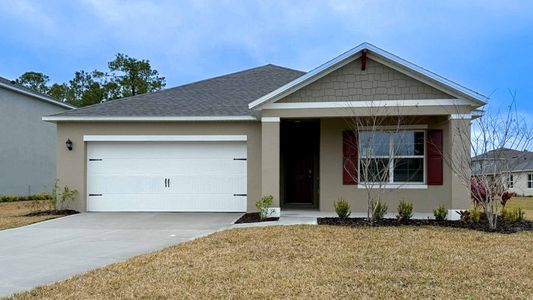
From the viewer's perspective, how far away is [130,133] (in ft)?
44.2

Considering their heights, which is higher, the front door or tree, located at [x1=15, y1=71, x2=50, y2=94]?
tree, located at [x1=15, y1=71, x2=50, y2=94]

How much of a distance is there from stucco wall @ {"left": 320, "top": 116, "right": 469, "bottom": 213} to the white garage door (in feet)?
8.14

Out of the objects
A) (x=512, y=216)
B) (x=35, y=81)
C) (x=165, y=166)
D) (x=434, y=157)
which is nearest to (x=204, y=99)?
(x=165, y=166)

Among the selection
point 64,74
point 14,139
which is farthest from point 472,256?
point 64,74

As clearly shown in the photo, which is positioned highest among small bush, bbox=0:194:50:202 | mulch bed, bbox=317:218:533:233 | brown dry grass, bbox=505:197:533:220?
mulch bed, bbox=317:218:533:233

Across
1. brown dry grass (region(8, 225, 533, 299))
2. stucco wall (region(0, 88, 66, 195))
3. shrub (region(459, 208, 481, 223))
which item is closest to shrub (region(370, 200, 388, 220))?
brown dry grass (region(8, 225, 533, 299))

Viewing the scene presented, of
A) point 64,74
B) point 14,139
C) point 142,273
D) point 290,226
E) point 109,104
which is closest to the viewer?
point 142,273

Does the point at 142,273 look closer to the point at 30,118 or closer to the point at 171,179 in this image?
the point at 171,179

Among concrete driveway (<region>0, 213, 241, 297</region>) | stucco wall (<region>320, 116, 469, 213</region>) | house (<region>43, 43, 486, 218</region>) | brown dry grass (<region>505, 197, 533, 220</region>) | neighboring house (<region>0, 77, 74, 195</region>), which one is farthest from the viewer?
neighboring house (<region>0, 77, 74, 195</region>)

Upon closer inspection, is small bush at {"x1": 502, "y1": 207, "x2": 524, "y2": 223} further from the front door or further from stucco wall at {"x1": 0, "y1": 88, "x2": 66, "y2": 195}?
stucco wall at {"x1": 0, "y1": 88, "x2": 66, "y2": 195}

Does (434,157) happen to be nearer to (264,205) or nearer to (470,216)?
(470,216)

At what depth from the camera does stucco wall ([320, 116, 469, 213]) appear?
39.9 feet

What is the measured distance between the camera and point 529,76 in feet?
41.1

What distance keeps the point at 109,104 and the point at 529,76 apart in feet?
42.2
